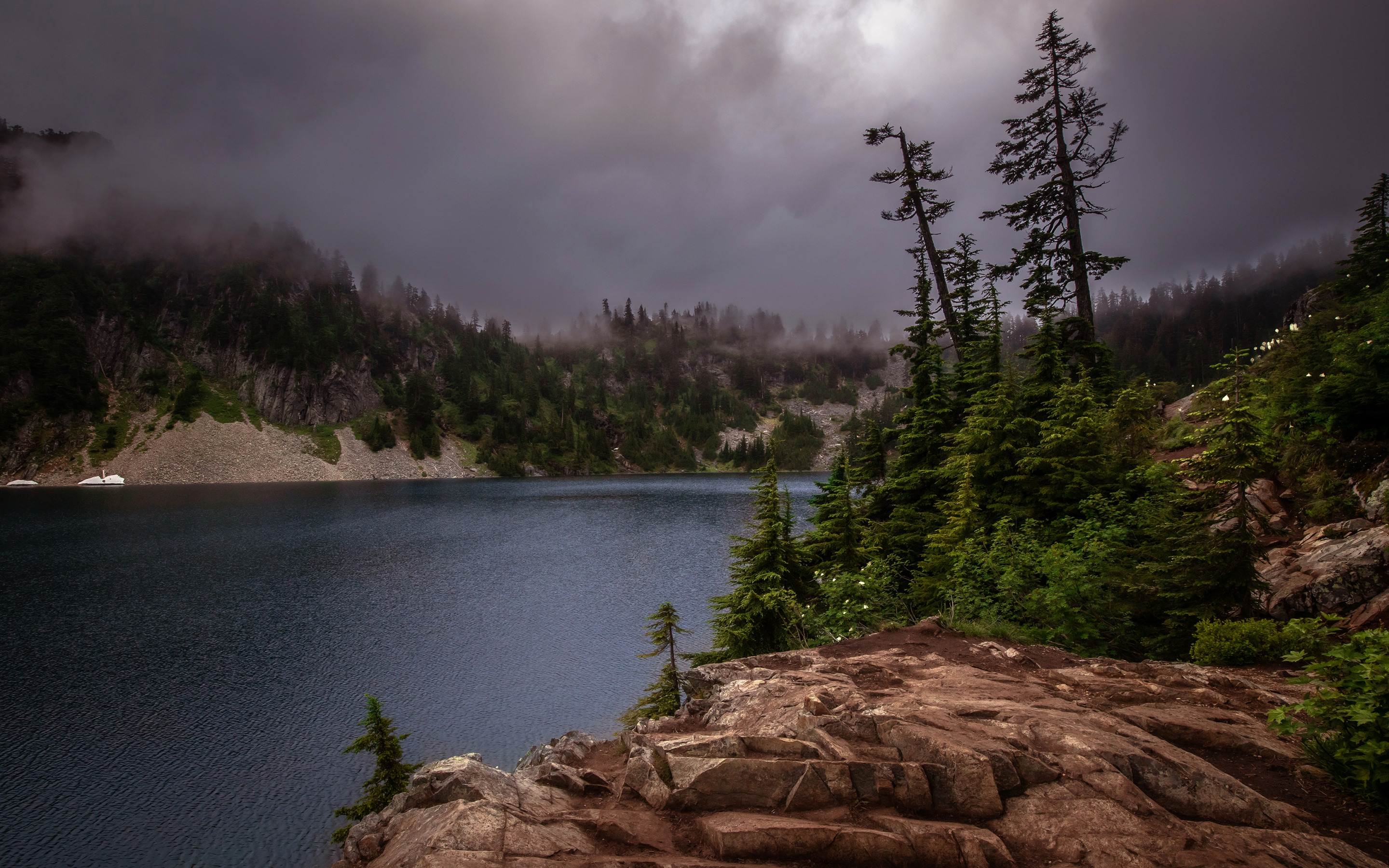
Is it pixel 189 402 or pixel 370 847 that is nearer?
pixel 370 847

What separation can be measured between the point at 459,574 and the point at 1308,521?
1728 inches

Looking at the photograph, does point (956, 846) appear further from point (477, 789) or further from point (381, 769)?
point (381, 769)

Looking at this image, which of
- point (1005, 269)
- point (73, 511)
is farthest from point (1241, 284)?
point (73, 511)

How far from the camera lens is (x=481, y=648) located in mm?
27641

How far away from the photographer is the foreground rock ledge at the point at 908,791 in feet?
16.4

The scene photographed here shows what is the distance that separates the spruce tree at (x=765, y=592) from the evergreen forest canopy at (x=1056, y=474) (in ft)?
0.27

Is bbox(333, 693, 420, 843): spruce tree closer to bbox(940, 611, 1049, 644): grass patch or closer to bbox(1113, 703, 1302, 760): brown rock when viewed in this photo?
bbox(940, 611, 1049, 644): grass patch

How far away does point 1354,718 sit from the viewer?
186 inches

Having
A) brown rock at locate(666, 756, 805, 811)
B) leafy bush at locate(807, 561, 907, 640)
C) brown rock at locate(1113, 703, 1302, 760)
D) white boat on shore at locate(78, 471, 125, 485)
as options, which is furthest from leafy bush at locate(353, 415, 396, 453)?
brown rock at locate(1113, 703, 1302, 760)

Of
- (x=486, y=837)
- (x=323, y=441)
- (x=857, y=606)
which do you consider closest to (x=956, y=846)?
(x=486, y=837)

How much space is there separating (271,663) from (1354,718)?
32.4m

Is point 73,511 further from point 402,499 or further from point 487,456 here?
point 487,456

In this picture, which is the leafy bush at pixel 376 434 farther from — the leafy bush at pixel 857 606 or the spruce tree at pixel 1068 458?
the spruce tree at pixel 1068 458

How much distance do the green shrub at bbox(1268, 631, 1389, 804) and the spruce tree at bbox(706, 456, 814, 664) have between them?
1205 cm
